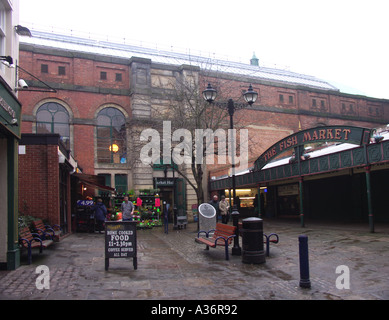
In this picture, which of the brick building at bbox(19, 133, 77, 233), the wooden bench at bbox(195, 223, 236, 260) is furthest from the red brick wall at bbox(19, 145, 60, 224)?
the wooden bench at bbox(195, 223, 236, 260)

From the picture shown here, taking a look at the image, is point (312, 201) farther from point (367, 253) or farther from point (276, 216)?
point (367, 253)

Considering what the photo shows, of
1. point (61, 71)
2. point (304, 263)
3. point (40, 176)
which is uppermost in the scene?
point (61, 71)

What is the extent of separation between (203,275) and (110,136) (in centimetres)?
2337

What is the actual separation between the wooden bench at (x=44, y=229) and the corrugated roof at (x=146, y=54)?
1855 cm

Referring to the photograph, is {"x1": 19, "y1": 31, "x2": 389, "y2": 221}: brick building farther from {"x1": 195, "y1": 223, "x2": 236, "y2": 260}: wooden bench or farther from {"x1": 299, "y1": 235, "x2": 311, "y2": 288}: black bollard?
{"x1": 299, "y1": 235, "x2": 311, "y2": 288}: black bollard

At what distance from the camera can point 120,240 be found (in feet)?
29.6

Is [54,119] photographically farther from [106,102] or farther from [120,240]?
[120,240]

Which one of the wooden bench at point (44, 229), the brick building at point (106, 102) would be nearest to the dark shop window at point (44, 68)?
the brick building at point (106, 102)

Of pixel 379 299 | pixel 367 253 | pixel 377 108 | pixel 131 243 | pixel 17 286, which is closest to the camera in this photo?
pixel 379 299

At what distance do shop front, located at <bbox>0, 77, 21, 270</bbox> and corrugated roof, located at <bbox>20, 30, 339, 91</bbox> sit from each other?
68.4ft

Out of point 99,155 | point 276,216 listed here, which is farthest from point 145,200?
point 276,216

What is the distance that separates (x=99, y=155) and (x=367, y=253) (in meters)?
23.5

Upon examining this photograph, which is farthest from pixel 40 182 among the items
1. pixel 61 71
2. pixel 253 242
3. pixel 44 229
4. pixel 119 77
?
pixel 119 77
